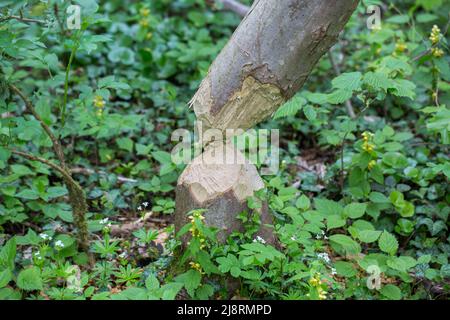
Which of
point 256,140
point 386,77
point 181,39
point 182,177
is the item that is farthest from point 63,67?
point 386,77

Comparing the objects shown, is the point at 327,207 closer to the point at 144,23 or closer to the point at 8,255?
the point at 8,255

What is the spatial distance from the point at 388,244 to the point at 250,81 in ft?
3.37

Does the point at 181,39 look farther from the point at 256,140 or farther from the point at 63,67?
the point at 256,140

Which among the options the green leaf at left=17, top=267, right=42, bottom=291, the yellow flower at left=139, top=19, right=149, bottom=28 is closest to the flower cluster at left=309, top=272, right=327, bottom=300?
the green leaf at left=17, top=267, right=42, bottom=291

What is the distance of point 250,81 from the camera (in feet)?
9.02

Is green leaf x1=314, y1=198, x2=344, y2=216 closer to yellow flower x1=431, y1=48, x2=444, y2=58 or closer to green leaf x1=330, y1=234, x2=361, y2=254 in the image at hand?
green leaf x1=330, y1=234, x2=361, y2=254

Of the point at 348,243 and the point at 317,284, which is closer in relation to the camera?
the point at 317,284

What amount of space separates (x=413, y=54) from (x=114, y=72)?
2.30m

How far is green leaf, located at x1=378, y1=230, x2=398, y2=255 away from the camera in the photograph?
2.86 metres

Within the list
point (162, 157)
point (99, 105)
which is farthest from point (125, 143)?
point (162, 157)

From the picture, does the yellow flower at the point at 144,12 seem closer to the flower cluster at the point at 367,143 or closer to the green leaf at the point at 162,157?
the green leaf at the point at 162,157

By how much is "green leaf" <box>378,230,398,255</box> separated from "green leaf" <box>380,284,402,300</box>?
17cm

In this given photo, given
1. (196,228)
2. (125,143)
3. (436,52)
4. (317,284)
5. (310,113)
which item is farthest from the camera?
(125,143)

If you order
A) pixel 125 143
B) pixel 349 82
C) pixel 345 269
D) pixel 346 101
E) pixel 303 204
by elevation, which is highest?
pixel 346 101
